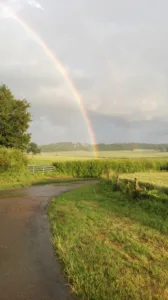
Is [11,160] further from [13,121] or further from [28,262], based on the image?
[28,262]

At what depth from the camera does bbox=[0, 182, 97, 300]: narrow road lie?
4562 millimetres

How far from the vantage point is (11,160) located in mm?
24016

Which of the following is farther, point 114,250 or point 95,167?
point 95,167

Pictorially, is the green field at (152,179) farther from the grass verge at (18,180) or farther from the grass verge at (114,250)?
the grass verge at (18,180)

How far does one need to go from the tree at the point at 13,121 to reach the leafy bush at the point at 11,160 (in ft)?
28.9

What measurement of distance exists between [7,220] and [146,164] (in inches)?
1263

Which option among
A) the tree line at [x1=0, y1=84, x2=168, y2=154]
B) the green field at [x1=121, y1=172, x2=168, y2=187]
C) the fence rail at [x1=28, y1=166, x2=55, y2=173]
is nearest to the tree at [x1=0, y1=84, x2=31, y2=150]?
the tree line at [x1=0, y1=84, x2=168, y2=154]

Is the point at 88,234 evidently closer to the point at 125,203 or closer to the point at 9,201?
the point at 125,203

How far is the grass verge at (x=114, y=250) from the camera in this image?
4.55 m

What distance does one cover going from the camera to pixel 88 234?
301 inches

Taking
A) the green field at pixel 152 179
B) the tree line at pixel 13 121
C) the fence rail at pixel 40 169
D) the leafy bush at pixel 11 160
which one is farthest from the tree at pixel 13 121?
the green field at pixel 152 179

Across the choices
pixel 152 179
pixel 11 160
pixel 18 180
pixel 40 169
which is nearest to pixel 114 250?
pixel 152 179

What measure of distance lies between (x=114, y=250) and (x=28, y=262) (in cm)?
233

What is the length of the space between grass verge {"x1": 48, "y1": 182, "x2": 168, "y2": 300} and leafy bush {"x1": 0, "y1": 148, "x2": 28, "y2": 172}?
1410cm
